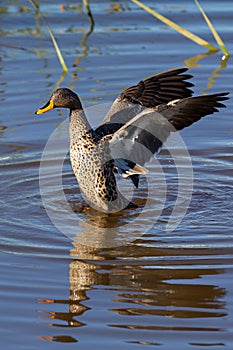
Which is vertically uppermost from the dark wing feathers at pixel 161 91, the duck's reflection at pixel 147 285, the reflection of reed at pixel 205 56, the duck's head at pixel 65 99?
the reflection of reed at pixel 205 56

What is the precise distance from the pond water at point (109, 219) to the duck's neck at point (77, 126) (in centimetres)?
65

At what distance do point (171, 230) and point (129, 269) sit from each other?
865 millimetres

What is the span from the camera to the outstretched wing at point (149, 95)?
7.63 metres

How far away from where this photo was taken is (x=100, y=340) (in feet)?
16.8

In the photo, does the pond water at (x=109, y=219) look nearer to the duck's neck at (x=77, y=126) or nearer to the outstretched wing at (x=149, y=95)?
the duck's neck at (x=77, y=126)

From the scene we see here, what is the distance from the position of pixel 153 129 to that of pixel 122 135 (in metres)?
0.30

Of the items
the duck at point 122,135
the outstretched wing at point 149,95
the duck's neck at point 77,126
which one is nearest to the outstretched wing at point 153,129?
the duck at point 122,135

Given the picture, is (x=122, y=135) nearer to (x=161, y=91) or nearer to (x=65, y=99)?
(x=65, y=99)

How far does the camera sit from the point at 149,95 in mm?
8016

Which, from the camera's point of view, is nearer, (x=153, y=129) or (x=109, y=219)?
(x=153, y=129)

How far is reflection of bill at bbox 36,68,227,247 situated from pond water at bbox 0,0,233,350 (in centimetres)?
26

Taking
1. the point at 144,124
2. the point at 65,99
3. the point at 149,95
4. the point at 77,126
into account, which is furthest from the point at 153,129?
the point at 149,95

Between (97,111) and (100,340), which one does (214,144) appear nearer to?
(97,111)

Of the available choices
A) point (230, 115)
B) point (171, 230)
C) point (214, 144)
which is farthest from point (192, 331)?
point (230, 115)
